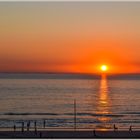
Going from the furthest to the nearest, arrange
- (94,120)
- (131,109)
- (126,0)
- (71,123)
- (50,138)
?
1. (131,109)
2. (94,120)
3. (71,123)
4. (50,138)
5. (126,0)

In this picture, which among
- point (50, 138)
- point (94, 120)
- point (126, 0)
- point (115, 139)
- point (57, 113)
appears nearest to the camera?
point (126, 0)

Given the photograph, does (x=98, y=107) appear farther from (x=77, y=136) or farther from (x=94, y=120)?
(x=77, y=136)

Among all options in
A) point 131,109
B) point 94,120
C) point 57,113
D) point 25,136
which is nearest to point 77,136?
point 25,136

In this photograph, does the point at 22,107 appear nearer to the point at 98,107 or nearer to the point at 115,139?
the point at 98,107

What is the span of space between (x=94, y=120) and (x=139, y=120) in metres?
2.90

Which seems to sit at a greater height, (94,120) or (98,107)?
(98,107)

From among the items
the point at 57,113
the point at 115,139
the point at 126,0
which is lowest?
the point at 115,139

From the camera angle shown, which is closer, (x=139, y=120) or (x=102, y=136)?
(x=102, y=136)

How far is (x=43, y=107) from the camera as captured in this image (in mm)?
35156

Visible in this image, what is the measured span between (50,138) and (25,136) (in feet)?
2.16

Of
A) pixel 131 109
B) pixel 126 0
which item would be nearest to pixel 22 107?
pixel 131 109

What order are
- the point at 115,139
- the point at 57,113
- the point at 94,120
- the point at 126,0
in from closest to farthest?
the point at 126,0 < the point at 115,139 < the point at 94,120 < the point at 57,113

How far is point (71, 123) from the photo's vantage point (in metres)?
23.3

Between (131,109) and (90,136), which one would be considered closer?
(90,136)
